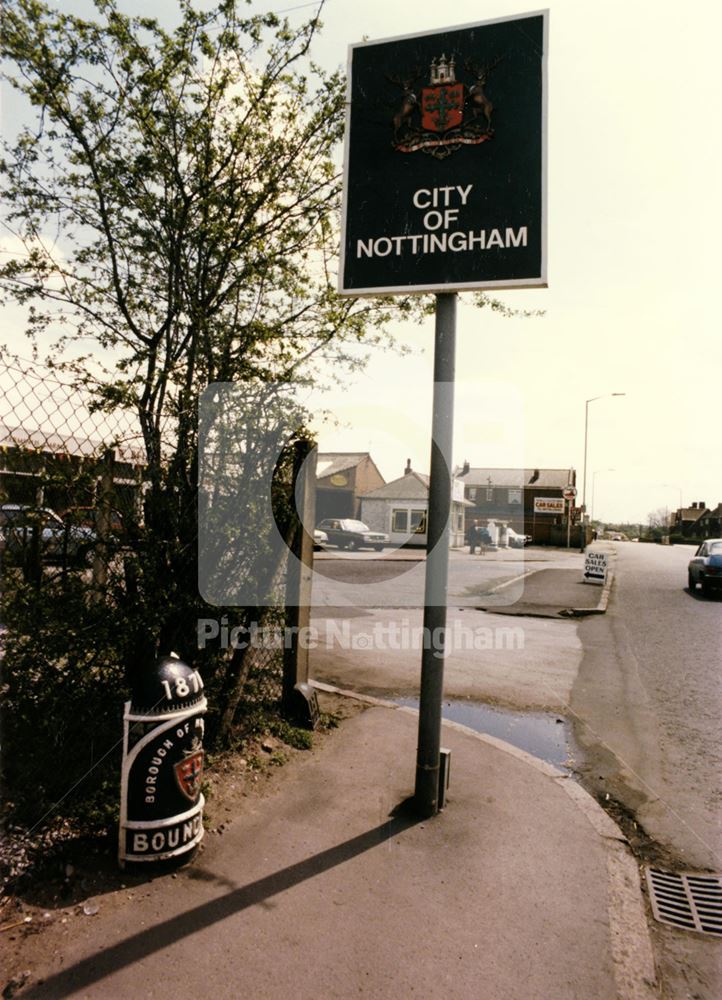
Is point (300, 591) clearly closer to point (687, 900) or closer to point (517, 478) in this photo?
point (687, 900)

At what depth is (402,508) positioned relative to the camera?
39594 millimetres

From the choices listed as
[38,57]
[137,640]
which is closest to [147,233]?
[38,57]

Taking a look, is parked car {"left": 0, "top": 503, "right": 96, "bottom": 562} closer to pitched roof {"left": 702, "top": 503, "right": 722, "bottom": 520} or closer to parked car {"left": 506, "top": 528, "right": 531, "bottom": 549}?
parked car {"left": 506, "top": 528, "right": 531, "bottom": 549}

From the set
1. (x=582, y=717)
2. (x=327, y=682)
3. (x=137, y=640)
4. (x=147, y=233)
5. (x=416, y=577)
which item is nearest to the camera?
(x=137, y=640)

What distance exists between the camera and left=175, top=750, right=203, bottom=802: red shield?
320 centimetres

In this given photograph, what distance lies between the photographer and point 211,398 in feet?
14.4

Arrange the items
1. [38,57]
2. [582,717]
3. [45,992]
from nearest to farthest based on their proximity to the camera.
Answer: [45,992]
[38,57]
[582,717]

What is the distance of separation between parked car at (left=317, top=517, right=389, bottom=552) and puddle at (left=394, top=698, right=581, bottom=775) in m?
24.4

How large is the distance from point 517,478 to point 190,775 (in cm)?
6430

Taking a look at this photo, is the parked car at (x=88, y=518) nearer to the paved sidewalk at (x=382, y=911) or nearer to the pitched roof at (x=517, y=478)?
the paved sidewalk at (x=382, y=911)

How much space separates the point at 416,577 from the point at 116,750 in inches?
638

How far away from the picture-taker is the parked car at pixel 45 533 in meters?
3.58

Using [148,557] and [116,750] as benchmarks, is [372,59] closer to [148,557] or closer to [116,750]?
[148,557]

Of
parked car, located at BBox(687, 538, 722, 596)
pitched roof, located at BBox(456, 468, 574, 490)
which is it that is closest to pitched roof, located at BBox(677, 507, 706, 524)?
pitched roof, located at BBox(456, 468, 574, 490)
